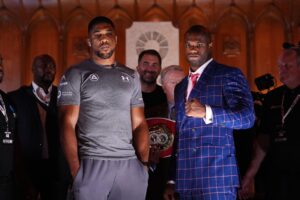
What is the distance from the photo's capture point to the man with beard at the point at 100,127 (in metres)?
2.45

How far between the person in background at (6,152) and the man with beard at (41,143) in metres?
0.41

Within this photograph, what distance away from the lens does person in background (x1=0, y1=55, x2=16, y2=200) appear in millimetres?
3234

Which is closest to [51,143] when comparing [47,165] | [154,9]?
[47,165]

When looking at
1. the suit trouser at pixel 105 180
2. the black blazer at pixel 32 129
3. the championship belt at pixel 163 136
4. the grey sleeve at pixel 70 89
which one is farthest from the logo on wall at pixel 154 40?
the suit trouser at pixel 105 180

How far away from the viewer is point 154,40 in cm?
644

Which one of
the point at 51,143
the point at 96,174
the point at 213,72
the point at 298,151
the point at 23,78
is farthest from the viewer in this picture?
the point at 23,78

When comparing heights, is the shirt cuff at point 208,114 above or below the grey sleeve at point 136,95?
below

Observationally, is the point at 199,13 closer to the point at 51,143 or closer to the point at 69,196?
the point at 51,143

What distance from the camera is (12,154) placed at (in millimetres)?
3311

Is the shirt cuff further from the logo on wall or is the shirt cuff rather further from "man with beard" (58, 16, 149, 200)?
the logo on wall

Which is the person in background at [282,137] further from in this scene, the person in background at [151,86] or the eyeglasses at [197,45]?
the eyeglasses at [197,45]

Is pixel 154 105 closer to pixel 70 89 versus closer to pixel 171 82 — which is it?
pixel 171 82

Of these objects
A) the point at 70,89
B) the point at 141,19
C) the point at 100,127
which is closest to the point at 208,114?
the point at 100,127

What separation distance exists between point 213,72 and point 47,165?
1.81m
